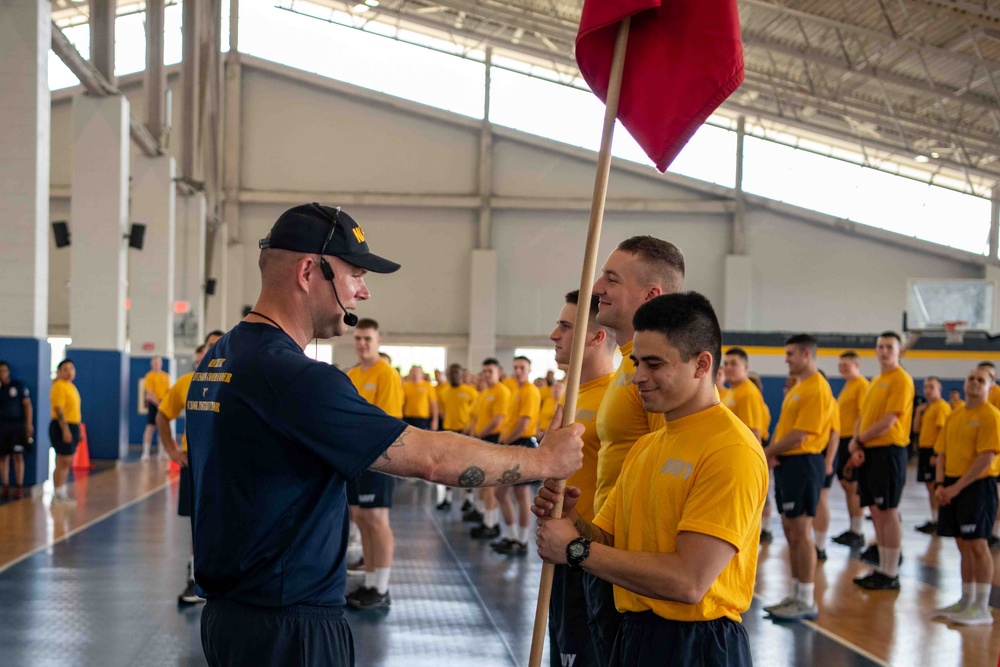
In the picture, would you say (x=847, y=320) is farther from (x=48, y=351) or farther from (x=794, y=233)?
(x=48, y=351)

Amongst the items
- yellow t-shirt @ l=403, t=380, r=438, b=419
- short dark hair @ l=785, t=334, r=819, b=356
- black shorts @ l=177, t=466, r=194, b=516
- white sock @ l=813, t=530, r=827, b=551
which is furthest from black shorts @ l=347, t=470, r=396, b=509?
yellow t-shirt @ l=403, t=380, r=438, b=419

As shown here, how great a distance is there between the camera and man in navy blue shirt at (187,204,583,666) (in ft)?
7.41

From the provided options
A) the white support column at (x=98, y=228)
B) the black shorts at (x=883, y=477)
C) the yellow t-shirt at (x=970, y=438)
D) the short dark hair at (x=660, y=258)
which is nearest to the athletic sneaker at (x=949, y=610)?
the yellow t-shirt at (x=970, y=438)

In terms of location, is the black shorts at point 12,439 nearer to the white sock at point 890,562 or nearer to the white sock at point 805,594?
the white sock at point 805,594

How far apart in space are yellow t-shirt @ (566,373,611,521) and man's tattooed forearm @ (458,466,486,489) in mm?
1371

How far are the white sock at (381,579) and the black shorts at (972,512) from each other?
14.4 feet

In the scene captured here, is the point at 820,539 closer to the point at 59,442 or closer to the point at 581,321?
the point at 581,321

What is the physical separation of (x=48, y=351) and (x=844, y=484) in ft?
33.1

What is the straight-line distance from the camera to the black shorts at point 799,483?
7.69 metres

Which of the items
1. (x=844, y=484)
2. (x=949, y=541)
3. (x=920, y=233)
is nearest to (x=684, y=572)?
(x=844, y=484)

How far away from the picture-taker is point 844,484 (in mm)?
11375

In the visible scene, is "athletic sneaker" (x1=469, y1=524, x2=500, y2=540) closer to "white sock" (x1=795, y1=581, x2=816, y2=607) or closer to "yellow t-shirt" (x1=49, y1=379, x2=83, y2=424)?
"white sock" (x1=795, y1=581, x2=816, y2=607)

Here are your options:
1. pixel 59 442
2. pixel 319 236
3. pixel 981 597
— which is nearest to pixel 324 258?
→ pixel 319 236

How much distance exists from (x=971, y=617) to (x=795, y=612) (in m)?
1.32
